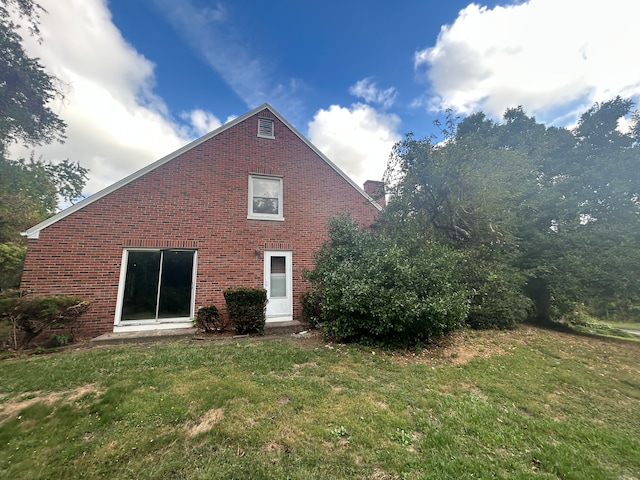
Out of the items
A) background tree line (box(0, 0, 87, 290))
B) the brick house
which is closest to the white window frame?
the brick house

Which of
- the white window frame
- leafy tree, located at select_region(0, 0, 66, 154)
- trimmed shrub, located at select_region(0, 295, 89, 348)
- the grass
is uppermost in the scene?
leafy tree, located at select_region(0, 0, 66, 154)

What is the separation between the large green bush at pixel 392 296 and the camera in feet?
18.7

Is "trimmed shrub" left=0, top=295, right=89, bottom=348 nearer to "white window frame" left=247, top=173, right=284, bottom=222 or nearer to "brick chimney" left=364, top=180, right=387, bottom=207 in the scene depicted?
"white window frame" left=247, top=173, right=284, bottom=222

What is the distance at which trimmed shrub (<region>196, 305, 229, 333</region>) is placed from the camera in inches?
296

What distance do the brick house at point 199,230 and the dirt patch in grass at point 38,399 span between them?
3.98 m

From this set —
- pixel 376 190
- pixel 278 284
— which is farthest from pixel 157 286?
pixel 376 190

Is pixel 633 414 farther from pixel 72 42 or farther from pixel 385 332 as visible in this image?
pixel 72 42

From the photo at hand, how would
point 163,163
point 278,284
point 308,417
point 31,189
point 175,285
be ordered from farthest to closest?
point 31,189 → point 278,284 → point 163,163 → point 175,285 → point 308,417

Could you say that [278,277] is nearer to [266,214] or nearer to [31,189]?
[266,214]

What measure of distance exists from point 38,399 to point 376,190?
33.9ft

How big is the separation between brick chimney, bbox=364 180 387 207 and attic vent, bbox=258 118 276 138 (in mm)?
4536

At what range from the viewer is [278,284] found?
9.08 metres

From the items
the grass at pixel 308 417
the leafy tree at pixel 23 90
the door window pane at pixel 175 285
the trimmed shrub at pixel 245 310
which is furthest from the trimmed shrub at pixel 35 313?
the leafy tree at pixel 23 90

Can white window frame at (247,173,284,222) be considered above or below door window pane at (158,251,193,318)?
above
